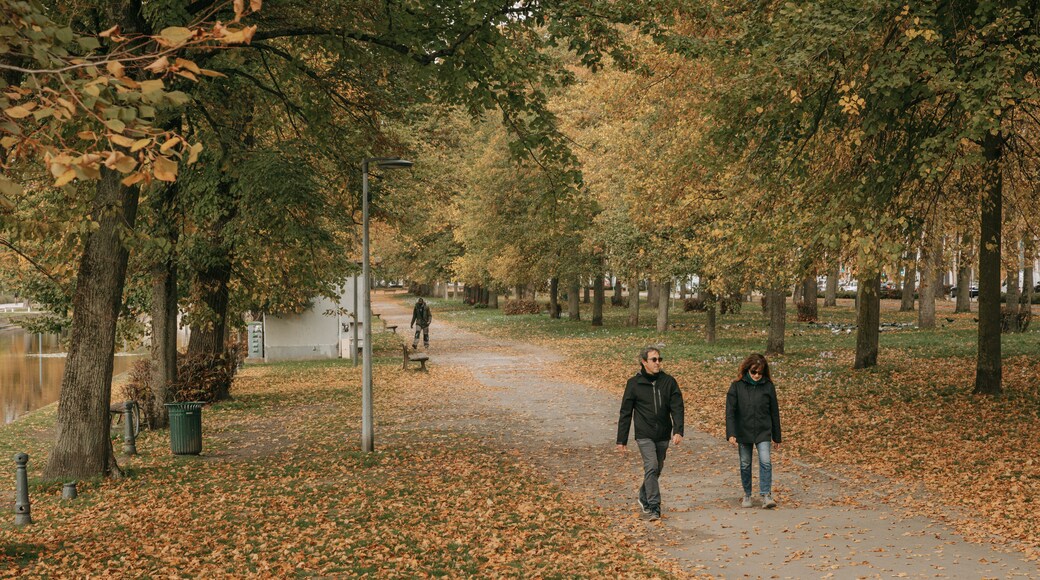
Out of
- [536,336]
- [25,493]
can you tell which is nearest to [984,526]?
[25,493]

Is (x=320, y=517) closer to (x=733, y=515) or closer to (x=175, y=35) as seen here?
(x=733, y=515)

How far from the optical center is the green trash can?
14.6m

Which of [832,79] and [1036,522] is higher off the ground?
[832,79]

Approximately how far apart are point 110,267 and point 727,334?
2816 cm

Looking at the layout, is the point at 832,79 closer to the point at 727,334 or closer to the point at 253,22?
the point at 253,22

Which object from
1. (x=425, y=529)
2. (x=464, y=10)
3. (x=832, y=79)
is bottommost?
(x=425, y=529)

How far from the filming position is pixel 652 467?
386 inches

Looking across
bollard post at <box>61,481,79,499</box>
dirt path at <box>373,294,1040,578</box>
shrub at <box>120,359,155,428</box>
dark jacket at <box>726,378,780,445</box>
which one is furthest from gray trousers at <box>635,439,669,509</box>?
shrub at <box>120,359,155,428</box>

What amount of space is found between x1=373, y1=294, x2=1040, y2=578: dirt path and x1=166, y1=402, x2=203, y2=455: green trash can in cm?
462

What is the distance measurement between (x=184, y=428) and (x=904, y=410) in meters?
11.6

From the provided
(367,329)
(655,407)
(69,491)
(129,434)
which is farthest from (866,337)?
(69,491)

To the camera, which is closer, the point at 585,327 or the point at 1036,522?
the point at 1036,522

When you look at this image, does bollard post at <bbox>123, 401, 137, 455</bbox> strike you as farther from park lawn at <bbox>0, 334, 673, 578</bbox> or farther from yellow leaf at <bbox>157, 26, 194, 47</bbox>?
yellow leaf at <bbox>157, 26, 194, 47</bbox>

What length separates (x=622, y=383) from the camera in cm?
2336
